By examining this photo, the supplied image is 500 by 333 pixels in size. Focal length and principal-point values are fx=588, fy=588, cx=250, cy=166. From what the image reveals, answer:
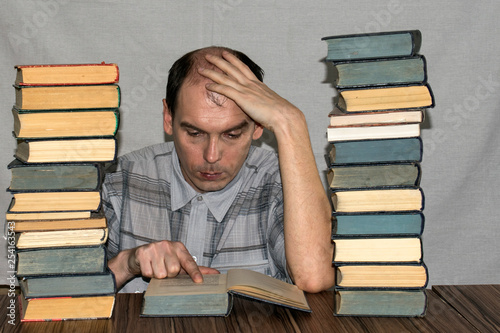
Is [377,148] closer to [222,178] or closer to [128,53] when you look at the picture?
[222,178]

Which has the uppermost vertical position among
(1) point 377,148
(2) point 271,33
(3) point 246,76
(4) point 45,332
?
(2) point 271,33

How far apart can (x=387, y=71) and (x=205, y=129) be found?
721 mm

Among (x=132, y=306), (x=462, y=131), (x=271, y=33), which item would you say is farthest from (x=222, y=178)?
(x=462, y=131)

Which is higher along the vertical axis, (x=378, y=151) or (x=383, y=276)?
(x=378, y=151)

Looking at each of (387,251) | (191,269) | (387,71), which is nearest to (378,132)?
(387,71)

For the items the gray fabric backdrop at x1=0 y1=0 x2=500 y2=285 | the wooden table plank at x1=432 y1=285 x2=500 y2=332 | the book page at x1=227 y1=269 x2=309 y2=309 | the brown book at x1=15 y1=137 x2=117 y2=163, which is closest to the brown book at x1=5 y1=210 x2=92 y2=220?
the brown book at x1=15 y1=137 x2=117 y2=163

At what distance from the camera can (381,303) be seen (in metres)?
1.53

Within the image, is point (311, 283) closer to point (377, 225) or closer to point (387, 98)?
point (377, 225)

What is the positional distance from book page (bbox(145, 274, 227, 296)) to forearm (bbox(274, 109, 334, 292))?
11.0 inches

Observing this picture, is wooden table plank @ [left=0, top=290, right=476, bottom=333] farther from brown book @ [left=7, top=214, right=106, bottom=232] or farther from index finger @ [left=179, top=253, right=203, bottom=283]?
brown book @ [left=7, top=214, right=106, bottom=232]

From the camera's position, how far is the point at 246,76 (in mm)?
1940

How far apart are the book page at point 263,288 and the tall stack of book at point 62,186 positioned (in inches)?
12.6

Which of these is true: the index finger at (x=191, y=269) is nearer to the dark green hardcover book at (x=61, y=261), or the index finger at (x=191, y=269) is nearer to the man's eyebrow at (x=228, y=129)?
the dark green hardcover book at (x=61, y=261)

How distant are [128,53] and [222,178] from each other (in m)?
1.24
